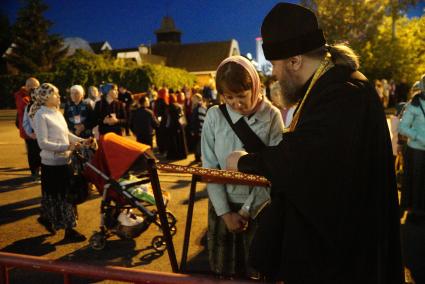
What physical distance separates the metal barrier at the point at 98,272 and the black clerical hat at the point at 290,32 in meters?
0.96

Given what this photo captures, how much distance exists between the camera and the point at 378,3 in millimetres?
24391

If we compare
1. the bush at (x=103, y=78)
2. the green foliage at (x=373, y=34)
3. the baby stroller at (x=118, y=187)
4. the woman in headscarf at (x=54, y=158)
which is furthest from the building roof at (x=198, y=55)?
the baby stroller at (x=118, y=187)

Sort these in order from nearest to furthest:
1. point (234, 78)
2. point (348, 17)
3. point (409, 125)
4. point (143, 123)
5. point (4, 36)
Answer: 1. point (234, 78)
2. point (409, 125)
3. point (143, 123)
4. point (348, 17)
5. point (4, 36)

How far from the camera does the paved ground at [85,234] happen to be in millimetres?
4402

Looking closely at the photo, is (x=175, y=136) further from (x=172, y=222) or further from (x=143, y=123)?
(x=172, y=222)

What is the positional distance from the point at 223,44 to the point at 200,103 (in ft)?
185

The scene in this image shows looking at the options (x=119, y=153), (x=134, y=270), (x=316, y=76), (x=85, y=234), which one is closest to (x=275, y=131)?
(x=316, y=76)

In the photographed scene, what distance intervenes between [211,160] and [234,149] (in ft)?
0.67

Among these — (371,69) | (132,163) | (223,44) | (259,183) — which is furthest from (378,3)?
(223,44)

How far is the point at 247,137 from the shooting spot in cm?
238

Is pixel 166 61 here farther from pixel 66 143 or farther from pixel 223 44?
pixel 66 143

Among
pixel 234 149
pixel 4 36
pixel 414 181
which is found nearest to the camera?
pixel 234 149

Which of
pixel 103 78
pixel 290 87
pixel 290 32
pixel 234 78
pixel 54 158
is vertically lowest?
pixel 54 158

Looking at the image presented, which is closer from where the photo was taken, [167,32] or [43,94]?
[43,94]
